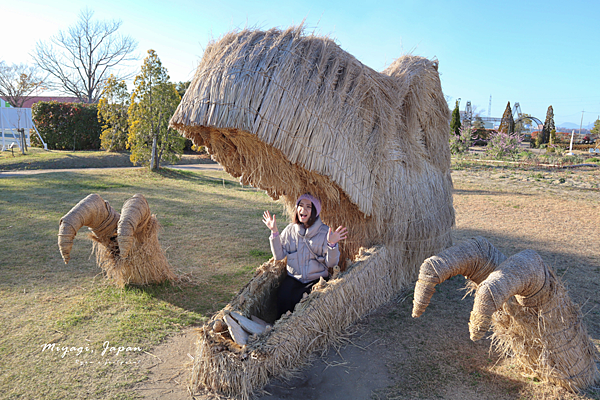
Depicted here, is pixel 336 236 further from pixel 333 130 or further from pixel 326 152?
pixel 333 130

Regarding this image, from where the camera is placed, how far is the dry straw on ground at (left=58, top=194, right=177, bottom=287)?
3.98 m

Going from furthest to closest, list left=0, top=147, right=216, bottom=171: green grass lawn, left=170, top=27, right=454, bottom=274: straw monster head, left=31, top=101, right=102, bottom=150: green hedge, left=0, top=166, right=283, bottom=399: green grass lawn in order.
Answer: left=31, top=101, right=102, bottom=150: green hedge < left=0, top=147, right=216, bottom=171: green grass lawn < left=170, top=27, right=454, bottom=274: straw monster head < left=0, top=166, right=283, bottom=399: green grass lawn

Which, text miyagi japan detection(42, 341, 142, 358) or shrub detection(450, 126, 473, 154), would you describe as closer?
text miyagi japan detection(42, 341, 142, 358)

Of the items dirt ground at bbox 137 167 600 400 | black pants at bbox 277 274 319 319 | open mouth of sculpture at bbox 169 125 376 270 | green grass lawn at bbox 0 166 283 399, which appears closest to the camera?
dirt ground at bbox 137 167 600 400

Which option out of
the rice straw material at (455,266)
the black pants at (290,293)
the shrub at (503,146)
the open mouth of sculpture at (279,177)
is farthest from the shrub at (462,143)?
the rice straw material at (455,266)

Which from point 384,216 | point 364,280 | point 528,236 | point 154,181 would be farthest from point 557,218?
point 154,181

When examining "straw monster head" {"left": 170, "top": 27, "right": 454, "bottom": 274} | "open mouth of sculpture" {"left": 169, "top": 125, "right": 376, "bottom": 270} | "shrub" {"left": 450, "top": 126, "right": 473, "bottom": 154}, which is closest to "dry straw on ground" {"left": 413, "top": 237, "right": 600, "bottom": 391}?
"straw monster head" {"left": 170, "top": 27, "right": 454, "bottom": 274}

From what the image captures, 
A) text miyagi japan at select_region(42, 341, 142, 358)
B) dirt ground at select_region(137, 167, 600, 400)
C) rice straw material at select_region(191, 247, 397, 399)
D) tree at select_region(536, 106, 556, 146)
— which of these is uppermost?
tree at select_region(536, 106, 556, 146)

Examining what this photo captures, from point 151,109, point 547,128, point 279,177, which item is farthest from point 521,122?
point 279,177

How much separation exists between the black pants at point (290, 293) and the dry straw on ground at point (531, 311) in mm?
1426

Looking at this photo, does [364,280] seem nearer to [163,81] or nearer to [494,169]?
[163,81]

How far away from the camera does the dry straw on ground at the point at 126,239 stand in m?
3.98

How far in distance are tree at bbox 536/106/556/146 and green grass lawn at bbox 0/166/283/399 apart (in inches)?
1074

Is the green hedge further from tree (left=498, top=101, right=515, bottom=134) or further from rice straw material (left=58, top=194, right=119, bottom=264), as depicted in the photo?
tree (left=498, top=101, right=515, bottom=134)
